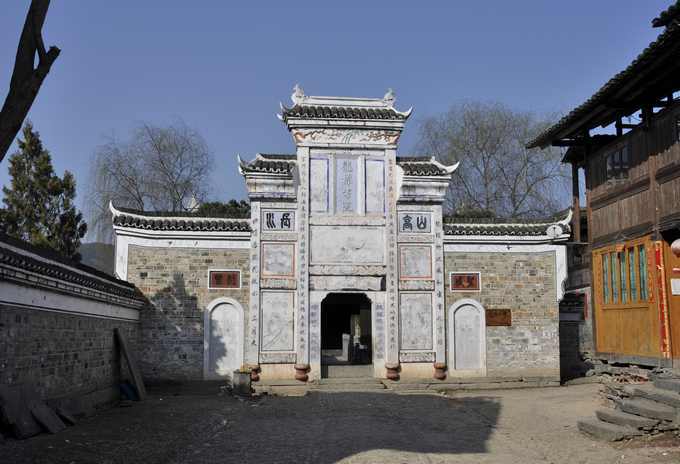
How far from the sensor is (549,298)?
16703 mm

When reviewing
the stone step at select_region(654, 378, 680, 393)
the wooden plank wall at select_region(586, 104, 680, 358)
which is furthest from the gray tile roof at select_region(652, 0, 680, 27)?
the stone step at select_region(654, 378, 680, 393)

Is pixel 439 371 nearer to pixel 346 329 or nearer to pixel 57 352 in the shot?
pixel 57 352

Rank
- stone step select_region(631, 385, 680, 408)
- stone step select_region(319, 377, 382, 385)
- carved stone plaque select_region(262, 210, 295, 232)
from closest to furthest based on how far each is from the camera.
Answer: stone step select_region(631, 385, 680, 408)
stone step select_region(319, 377, 382, 385)
carved stone plaque select_region(262, 210, 295, 232)

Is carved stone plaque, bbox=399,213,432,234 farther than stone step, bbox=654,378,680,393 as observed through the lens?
Yes

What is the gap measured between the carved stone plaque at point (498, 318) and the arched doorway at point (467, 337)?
119 mm

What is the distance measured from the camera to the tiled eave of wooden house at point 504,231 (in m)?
16.7

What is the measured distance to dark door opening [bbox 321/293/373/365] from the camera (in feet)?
67.2

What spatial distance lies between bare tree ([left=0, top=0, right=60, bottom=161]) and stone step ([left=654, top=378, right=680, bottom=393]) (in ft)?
26.7

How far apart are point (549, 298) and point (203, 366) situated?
27.2 feet

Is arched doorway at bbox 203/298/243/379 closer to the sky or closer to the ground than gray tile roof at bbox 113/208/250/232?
closer to the ground

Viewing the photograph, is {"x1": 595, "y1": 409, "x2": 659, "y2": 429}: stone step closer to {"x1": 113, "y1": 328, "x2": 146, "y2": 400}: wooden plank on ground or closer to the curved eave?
the curved eave

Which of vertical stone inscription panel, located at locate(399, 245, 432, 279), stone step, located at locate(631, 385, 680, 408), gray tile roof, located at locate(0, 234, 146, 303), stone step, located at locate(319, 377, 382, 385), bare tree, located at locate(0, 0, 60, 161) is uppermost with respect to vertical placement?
bare tree, located at locate(0, 0, 60, 161)

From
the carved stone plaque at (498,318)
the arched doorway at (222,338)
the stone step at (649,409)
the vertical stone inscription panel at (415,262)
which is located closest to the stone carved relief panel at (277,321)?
the arched doorway at (222,338)

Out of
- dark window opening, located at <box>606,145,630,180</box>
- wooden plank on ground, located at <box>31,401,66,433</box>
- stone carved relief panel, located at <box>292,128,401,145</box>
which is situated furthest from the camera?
stone carved relief panel, located at <box>292,128,401,145</box>
